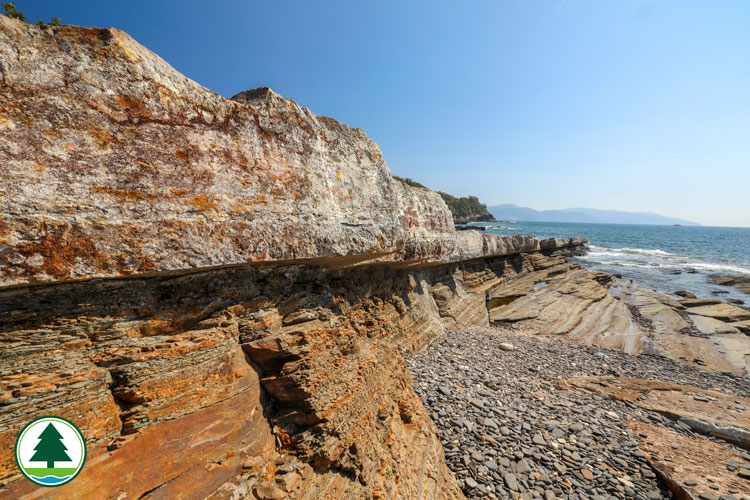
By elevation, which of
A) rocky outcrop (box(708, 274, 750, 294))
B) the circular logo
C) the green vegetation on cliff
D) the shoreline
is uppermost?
the green vegetation on cliff

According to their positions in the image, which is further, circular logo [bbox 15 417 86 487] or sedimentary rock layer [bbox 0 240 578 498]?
sedimentary rock layer [bbox 0 240 578 498]

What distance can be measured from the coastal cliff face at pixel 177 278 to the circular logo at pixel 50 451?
67 mm

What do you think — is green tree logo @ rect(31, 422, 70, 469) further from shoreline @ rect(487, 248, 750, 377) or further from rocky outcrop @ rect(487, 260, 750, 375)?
rocky outcrop @ rect(487, 260, 750, 375)

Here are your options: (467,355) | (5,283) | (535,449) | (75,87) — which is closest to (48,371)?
(5,283)

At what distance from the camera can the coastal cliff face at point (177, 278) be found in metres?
2.38

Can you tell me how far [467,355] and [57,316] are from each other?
430 inches

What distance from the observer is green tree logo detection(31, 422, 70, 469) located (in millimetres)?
2316

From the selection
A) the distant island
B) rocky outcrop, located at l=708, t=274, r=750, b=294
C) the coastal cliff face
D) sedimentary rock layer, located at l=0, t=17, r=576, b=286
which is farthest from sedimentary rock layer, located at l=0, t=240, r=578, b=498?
the distant island

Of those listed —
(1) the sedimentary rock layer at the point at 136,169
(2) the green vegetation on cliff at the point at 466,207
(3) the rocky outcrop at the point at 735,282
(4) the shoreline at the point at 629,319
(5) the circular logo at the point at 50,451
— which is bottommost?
(3) the rocky outcrop at the point at 735,282

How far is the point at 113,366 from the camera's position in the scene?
2809 millimetres

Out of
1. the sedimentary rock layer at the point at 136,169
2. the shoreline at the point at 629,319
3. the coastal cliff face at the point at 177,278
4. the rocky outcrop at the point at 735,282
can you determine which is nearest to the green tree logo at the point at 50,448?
the coastal cliff face at the point at 177,278

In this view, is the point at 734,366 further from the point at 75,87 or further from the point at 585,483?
the point at 75,87

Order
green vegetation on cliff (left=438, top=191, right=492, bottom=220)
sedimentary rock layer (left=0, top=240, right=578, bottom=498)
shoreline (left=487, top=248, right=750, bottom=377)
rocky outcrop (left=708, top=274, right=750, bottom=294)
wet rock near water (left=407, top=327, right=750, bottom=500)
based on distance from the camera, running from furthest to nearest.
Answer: green vegetation on cliff (left=438, top=191, right=492, bottom=220) < rocky outcrop (left=708, top=274, right=750, bottom=294) < shoreline (left=487, top=248, right=750, bottom=377) < wet rock near water (left=407, top=327, right=750, bottom=500) < sedimentary rock layer (left=0, top=240, right=578, bottom=498)

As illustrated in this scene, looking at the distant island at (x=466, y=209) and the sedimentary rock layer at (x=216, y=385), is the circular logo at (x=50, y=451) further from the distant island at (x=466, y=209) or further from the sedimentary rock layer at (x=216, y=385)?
the distant island at (x=466, y=209)
